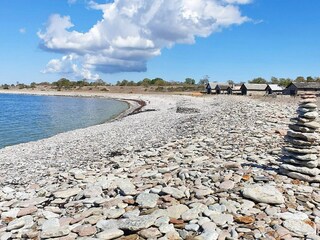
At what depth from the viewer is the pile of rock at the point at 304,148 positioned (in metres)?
8.09

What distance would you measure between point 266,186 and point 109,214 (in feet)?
11.7

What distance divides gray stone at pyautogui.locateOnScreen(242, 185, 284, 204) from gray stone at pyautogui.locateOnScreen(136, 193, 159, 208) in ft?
6.44

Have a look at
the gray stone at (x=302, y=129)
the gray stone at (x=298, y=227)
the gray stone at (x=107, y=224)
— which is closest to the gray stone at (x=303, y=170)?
the gray stone at (x=302, y=129)

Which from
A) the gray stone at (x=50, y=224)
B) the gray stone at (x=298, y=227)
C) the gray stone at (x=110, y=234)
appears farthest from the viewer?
the gray stone at (x=50, y=224)

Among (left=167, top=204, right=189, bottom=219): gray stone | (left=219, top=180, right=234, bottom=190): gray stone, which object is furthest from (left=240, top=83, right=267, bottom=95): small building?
(left=167, top=204, right=189, bottom=219): gray stone

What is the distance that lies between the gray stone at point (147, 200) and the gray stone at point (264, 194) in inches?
77.2

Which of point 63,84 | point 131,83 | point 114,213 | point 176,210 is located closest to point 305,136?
point 176,210

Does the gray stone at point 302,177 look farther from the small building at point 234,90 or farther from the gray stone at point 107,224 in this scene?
the small building at point 234,90

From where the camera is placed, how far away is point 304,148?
328 inches

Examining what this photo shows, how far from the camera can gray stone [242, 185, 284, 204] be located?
6.64m

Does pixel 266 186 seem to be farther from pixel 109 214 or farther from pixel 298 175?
pixel 109 214

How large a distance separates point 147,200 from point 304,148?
4416mm

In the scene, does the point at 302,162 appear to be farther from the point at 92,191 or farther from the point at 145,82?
the point at 145,82

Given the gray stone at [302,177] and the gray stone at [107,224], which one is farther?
the gray stone at [302,177]
